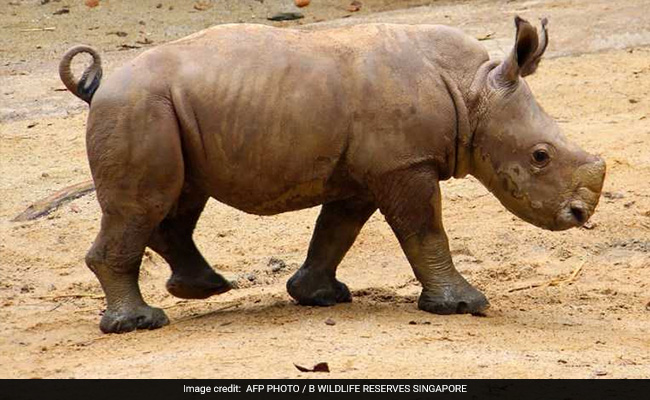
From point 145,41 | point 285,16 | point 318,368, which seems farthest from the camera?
point 285,16

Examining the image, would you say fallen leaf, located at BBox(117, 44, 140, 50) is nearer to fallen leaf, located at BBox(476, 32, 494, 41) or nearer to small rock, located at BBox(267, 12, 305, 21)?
small rock, located at BBox(267, 12, 305, 21)

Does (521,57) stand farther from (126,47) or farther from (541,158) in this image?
(126,47)

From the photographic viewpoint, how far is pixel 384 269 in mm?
9742

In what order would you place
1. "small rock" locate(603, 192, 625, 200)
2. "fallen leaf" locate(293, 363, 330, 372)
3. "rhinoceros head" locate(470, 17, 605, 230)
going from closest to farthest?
"fallen leaf" locate(293, 363, 330, 372) → "rhinoceros head" locate(470, 17, 605, 230) → "small rock" locate(603, 192, 625, 200)

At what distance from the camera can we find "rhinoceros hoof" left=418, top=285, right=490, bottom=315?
26.6 feet

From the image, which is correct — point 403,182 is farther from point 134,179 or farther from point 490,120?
point 134,179

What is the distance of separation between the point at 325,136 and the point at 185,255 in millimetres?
1235

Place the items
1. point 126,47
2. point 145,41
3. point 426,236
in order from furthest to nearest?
1. point 145,41
2. point 126,47
3. point 426,236

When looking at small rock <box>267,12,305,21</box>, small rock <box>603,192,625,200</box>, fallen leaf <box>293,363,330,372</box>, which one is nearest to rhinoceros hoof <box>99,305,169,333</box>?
fallen leaf <box>293,363,330,372</box>

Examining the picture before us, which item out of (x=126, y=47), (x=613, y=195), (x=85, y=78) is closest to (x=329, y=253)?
(x=85, y=78)

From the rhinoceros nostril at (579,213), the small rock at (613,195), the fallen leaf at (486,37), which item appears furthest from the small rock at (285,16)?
the rhinoceros nostril at (579,213)

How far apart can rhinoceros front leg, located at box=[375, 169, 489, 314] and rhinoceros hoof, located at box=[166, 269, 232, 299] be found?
1.12 metres

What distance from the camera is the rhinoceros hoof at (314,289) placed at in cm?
841
